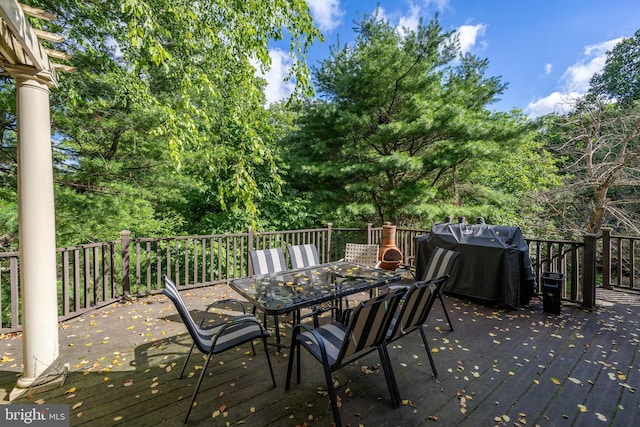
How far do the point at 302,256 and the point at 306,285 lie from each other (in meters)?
1.12

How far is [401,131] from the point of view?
23.3ft

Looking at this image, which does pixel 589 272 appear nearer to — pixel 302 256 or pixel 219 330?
pixel 302 256

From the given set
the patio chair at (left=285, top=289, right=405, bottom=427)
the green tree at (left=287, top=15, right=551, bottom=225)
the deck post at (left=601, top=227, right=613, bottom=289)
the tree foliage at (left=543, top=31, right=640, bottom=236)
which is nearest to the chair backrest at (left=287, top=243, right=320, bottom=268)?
the patio chair at (left=285, top=289, right=405, bottom=427)

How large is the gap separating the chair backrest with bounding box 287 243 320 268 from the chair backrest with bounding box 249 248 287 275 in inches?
6.1

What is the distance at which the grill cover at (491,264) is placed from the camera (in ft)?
12.9

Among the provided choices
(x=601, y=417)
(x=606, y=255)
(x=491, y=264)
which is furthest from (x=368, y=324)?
(x=606, y=255)

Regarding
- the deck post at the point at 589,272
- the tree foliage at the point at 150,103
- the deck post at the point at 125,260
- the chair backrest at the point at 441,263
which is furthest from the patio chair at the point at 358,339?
the deck post at the point at 589,272

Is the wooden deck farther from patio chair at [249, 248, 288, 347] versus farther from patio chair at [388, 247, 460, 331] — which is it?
patio chair at [249, 248, 288, 347]

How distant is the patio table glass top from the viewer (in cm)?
244

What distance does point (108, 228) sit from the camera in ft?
17.9

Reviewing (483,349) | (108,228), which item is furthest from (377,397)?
(108,228)

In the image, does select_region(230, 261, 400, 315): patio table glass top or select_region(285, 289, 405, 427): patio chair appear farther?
select_region(230, 261, 400, 315): patio table glass top

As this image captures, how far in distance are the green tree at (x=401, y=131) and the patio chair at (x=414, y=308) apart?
188 inches

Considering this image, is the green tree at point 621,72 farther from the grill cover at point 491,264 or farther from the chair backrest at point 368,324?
the chair backrest at point 368,324
